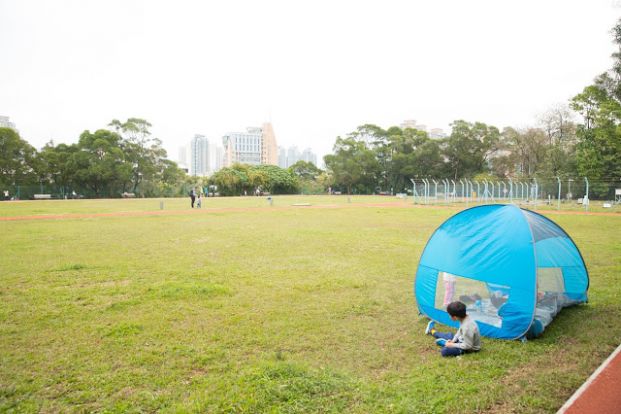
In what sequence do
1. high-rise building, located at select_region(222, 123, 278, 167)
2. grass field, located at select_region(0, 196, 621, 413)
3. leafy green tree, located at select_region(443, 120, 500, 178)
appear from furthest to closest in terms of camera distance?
1. high-rise building, located at select_region(222, 123, 278, 167)
2. leafy green tree, located at select_region(443, 120, 500, 178)
3. grass field, located at select_region(0, 196, 621, 413)

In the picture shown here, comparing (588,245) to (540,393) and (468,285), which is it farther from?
(540,393)

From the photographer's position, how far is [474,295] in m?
6.28

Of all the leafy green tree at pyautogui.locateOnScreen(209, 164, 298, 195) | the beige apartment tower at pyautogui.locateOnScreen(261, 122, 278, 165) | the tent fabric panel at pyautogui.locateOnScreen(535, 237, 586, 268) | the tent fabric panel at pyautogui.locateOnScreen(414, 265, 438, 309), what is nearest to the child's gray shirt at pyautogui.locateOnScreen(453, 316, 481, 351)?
the tent fabric panel at pyautogui.locateOnScreen(414, 265, 438, 309)

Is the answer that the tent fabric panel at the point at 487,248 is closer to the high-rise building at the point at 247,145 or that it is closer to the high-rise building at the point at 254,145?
the high-rise building at the point at 254,145

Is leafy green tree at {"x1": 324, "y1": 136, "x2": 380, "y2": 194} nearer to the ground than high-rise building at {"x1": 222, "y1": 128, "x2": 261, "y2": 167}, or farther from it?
nearer to the ground

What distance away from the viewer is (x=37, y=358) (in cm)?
512

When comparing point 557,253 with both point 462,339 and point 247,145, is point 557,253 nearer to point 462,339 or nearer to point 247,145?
point 462,339

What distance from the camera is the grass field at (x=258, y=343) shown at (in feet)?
13.7

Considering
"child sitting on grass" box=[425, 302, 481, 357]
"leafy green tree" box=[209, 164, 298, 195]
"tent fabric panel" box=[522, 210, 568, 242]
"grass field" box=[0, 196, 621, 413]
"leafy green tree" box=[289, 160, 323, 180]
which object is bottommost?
"grass field" box=[0, 196, 621, 413]

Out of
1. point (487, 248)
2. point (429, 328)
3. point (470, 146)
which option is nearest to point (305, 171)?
point (470, 146)

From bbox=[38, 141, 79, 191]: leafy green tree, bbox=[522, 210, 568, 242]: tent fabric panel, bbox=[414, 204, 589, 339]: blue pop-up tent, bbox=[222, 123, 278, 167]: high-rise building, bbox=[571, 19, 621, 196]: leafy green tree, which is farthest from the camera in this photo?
bbox=[222, 123, 278, 167]: high-rise building

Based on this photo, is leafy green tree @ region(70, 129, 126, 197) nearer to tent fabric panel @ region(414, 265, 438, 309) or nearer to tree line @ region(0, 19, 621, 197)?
tree line @ region(0, 19, 621, 197)

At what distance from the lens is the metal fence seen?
3216 cm

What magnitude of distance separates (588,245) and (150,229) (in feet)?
59.0
